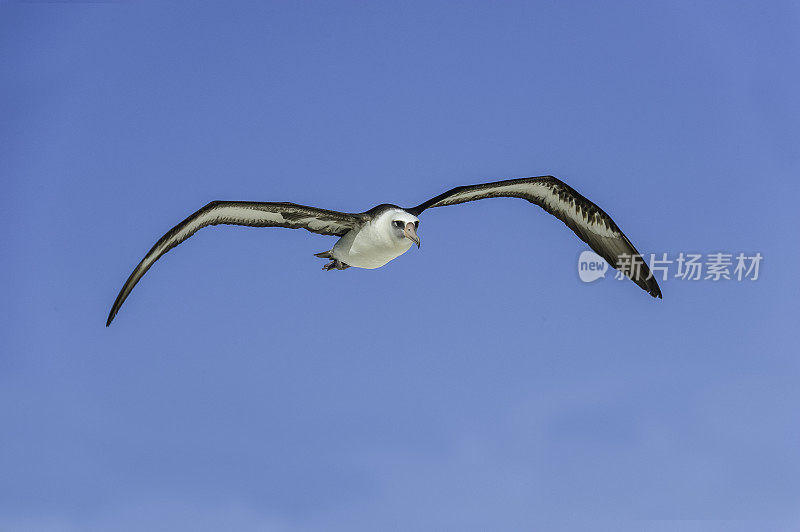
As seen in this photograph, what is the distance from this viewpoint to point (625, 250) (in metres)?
20.3

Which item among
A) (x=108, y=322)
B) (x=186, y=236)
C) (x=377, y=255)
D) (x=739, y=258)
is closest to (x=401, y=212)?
(x=377, y=255)

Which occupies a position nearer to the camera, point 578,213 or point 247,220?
point 247,220

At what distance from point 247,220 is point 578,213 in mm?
6956

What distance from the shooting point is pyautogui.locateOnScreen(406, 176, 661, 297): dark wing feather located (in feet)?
61.9

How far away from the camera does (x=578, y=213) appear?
19969 mm

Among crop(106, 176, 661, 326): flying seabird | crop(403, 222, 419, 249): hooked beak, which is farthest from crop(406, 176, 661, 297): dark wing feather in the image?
crop(403, 222, 419, 249): hooked beak

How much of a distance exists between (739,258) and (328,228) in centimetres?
923

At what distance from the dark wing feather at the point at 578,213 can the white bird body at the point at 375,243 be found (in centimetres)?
140

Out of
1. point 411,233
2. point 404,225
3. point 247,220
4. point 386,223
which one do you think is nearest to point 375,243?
point 386,223

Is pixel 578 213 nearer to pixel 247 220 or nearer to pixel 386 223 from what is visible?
pixel 386 223

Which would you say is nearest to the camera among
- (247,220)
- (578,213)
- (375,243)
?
(375,243)

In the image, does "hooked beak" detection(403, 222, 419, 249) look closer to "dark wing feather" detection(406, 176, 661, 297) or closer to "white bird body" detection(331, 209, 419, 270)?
"white bird body" detection(331, 209, 419, 270)

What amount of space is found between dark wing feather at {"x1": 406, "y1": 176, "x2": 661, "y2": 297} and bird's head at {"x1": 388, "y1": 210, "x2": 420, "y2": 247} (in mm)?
1422

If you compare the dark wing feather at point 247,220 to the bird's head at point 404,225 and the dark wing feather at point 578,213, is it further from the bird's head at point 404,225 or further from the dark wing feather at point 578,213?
the dark wing feather at point 578,213
